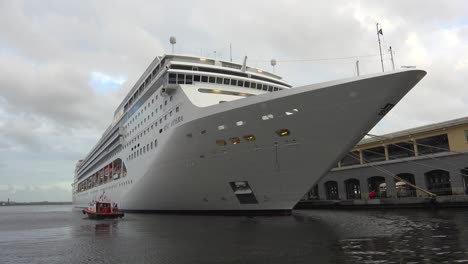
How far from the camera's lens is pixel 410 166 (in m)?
36.7

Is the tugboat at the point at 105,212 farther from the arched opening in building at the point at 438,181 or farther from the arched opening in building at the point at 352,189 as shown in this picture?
the arched opening in building at the point at 438,181

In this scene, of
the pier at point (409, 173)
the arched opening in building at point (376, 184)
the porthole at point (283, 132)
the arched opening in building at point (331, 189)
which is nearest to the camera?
the porthole at point (283, 132)

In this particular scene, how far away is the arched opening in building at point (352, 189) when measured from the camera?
44500 mm

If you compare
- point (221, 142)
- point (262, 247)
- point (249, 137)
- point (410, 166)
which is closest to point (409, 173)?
point (410, 166)

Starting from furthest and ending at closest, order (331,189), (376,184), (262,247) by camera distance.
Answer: (331,189) < (376,184) < (262,247)

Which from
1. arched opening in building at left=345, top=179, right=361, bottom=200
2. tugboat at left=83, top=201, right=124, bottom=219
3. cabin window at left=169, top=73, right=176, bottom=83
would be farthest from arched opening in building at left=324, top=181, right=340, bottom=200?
cabin window at left=169, top=73, right=176, bottom=83

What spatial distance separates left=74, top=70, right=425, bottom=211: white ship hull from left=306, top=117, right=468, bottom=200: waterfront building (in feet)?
39.4

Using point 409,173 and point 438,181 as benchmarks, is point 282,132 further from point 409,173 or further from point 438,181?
point 438,181

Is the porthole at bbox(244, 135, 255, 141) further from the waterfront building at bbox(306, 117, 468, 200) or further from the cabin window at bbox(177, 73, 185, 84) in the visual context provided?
the waterfront building at bbox(306, 117, 468, 200)

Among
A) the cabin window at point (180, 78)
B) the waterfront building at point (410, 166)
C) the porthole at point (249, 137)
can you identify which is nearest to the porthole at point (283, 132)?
the porthole at point (249, 137)

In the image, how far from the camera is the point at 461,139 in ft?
109

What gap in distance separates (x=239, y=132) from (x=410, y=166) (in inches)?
978

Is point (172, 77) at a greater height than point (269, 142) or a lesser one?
greater

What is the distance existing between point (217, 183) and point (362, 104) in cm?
919
